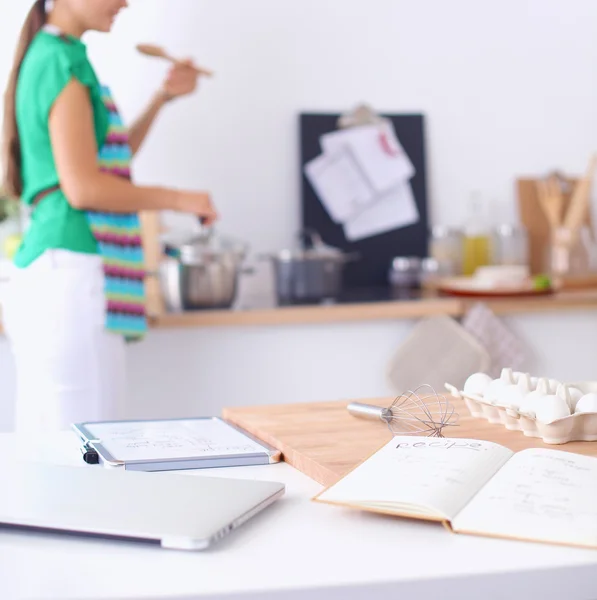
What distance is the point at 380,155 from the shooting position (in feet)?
10.7

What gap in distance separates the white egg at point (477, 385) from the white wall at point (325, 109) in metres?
1.45

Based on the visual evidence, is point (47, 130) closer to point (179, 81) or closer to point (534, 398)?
point (179, 81)

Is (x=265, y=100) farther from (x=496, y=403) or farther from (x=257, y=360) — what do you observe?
(x=496, y=403)

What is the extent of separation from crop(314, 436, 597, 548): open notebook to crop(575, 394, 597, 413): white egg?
125mm

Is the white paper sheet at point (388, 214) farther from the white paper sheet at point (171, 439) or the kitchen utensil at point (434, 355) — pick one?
the white paper sheet at point (171, 439)

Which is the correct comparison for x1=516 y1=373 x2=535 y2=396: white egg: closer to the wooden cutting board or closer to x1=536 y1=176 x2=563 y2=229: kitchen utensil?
the wooden cutting board

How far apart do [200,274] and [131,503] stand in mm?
1809

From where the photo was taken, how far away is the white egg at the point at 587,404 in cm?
105

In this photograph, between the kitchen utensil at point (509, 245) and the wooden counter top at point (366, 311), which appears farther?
the kitchen utensil at point (509, 245)

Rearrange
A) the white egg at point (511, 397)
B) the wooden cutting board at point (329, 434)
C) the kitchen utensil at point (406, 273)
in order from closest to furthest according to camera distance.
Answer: the wooden cutting board at point (329, 434), the white egg at point (511, 397), the kitchen utensil at point (406, 273)

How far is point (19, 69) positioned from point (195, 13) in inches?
45.5

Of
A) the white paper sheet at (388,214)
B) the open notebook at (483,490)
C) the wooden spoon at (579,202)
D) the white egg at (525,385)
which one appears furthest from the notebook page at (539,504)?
the wooden spoon at (579,202)

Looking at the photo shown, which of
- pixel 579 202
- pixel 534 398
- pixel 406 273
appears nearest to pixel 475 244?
pixel 406 273

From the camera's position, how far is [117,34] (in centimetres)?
299
